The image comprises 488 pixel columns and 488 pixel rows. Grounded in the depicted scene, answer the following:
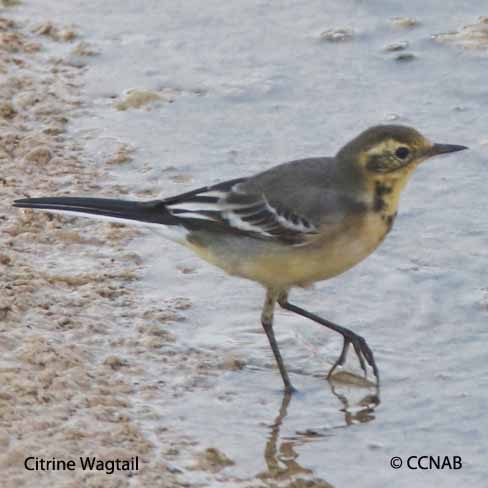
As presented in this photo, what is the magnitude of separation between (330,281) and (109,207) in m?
1.65

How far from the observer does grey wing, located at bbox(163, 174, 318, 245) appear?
732cm

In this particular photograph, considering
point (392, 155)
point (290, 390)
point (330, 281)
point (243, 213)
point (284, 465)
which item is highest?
point (392, 155)

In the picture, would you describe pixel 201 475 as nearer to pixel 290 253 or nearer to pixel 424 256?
pixel 290 253

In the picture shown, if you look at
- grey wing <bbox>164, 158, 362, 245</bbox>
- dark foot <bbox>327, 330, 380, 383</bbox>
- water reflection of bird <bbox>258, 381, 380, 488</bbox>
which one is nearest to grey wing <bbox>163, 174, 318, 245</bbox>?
grey wing <bbox>164, 158, 362, 245</bbox>

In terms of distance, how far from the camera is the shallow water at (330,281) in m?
6.91

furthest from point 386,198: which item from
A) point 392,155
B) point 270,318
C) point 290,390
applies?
point 290,390

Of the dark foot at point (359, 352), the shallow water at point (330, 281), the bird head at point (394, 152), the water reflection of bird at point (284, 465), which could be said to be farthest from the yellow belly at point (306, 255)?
the water reflection of bird at point (284, 465)

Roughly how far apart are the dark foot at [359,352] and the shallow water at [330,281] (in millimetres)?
102

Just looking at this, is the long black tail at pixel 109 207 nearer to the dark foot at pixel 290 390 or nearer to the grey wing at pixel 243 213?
the grey wing at pixel 243 213

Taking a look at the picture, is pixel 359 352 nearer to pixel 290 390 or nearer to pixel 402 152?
pixel 290 390

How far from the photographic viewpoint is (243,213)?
24.5 ft

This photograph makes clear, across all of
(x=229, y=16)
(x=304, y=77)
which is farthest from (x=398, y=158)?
(x=229, y=16)

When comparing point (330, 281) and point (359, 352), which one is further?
point (330, 281)

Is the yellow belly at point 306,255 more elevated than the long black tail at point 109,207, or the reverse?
the long black tail at point 109,207
